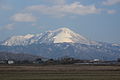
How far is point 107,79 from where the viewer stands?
60.3 metres

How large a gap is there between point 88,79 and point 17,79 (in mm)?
12172

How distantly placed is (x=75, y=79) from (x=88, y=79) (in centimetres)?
223

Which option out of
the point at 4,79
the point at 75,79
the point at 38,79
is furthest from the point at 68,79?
the point at 4,79

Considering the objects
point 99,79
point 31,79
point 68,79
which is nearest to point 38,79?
point 31,79

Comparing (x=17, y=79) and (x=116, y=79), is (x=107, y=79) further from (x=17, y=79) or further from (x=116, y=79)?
(x=17, y=79)

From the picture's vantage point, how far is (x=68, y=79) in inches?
2410

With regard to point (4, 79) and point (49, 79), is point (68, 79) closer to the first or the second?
point (49, 79)

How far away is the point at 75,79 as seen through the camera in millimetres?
61250

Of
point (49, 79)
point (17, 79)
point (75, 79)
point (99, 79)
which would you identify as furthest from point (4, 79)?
point (99, 79)

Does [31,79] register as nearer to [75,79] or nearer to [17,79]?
[17,79]

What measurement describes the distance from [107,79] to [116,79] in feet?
4.95

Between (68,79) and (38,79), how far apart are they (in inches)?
205

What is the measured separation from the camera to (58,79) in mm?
61469

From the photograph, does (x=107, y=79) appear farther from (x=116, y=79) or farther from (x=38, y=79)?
(x=38, y=79)
